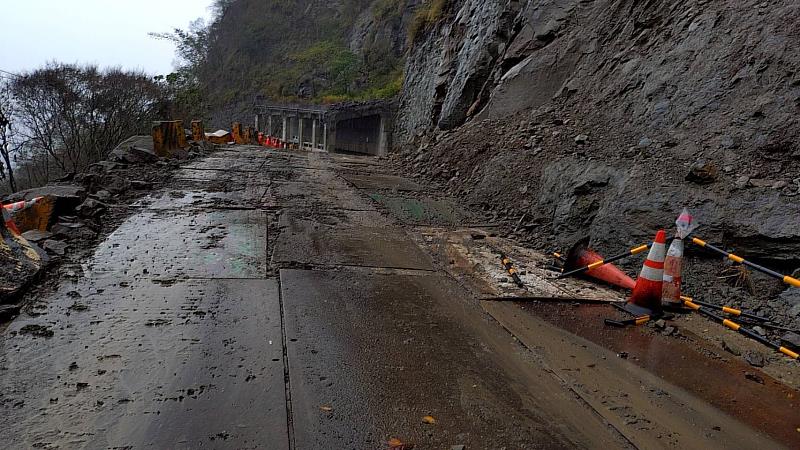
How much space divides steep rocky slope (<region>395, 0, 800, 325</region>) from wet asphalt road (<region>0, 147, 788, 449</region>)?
2.32 metres

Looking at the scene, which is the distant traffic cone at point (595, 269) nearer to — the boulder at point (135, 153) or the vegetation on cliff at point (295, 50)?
the boulder at point (135, 153)

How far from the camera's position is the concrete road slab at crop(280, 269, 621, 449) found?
262cm

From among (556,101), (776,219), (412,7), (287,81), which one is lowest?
(776,219)

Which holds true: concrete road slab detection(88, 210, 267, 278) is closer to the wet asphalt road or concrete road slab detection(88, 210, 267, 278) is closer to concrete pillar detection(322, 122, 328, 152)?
the wet asphalt road

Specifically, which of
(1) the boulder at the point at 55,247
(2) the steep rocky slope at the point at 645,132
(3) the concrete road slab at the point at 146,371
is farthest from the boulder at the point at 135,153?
(3) the concrete road slab at the point at 146,371

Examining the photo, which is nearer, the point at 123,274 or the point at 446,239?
the point at 123,274

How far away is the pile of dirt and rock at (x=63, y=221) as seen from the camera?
409cm

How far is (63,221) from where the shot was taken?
570 cm

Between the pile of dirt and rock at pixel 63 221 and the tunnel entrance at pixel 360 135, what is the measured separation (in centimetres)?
2610

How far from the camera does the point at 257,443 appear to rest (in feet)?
7.99

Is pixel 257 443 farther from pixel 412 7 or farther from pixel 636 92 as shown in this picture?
pixel 412 7

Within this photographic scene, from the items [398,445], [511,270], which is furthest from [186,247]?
[398,445]

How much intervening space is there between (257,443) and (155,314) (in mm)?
1767

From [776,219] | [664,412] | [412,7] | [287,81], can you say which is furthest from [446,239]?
[287,81]
